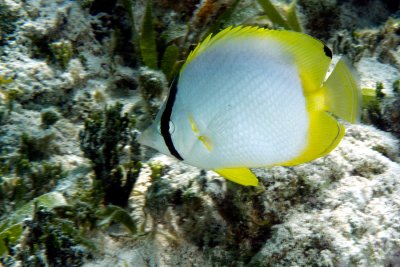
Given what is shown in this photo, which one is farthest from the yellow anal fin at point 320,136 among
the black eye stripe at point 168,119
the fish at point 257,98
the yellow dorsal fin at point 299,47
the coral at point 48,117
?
the coral at point 48,117

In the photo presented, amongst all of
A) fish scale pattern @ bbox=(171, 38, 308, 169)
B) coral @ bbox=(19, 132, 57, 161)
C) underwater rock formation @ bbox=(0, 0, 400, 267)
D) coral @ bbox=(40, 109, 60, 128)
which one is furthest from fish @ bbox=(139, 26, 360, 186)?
coral @ bbox=(40, 109, 60, 128)

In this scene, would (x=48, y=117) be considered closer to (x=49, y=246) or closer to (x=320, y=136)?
A: (x=49, y=246)

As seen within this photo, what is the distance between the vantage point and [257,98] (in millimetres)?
1400

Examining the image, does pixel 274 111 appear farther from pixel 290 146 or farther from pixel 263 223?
pixel 263 223

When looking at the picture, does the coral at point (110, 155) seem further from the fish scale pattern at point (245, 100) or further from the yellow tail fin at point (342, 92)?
the yellow tail fin at point (342, 92)

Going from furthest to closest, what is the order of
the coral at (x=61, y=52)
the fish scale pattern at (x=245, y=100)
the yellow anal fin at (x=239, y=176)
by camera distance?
the coral at (x=61, y=52) < the yellow anal fin at (x=239, y=176) < the fish scale pattern at (x=245, y=100)

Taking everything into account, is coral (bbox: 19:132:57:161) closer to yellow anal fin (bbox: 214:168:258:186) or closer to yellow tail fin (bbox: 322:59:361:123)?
yellow anal fin (bbox: 214:168:258:186)

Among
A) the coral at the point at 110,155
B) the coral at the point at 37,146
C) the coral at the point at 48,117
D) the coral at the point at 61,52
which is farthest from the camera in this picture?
the coral at the point at 61,52

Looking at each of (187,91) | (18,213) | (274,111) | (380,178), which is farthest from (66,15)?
(380,178)

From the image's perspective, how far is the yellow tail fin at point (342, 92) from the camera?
1442 mm

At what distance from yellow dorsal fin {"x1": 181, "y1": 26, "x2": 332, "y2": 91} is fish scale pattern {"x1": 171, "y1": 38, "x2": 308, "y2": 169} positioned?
0.02m

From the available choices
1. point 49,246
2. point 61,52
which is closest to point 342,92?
point 49,246

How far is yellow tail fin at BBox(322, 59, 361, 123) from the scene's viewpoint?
144cm

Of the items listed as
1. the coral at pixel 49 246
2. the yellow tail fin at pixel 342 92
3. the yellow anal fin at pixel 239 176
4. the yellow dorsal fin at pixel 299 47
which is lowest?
the coral at pixel 49 246
